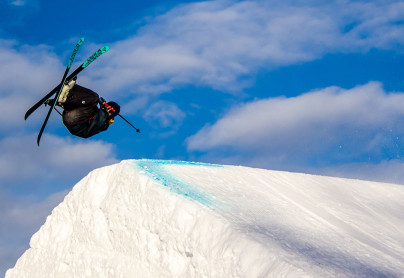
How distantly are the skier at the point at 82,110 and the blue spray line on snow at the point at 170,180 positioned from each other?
148cm

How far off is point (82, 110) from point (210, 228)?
468 centimetres

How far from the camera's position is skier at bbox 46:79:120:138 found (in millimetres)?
11023

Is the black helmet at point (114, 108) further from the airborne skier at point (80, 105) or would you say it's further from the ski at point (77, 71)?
the ski at point (77, 71)

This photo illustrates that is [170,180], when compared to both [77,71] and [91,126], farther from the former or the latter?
[77,71]

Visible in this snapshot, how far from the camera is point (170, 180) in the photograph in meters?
10.6

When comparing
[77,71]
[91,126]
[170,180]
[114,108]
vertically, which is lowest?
[170,180]

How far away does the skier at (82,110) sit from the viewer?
1102 centimetres

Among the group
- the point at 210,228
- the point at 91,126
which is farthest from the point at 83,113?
the point at 210,228

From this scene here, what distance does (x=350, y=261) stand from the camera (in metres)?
8.26

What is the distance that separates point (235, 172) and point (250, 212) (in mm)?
2871

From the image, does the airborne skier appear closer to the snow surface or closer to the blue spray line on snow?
the snow surface

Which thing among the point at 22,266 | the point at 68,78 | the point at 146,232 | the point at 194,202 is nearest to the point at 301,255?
the point at 194,202

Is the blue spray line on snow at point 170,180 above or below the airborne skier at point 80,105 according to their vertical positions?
below

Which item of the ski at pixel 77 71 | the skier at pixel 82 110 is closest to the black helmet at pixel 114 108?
the skier at pixel 82 110
